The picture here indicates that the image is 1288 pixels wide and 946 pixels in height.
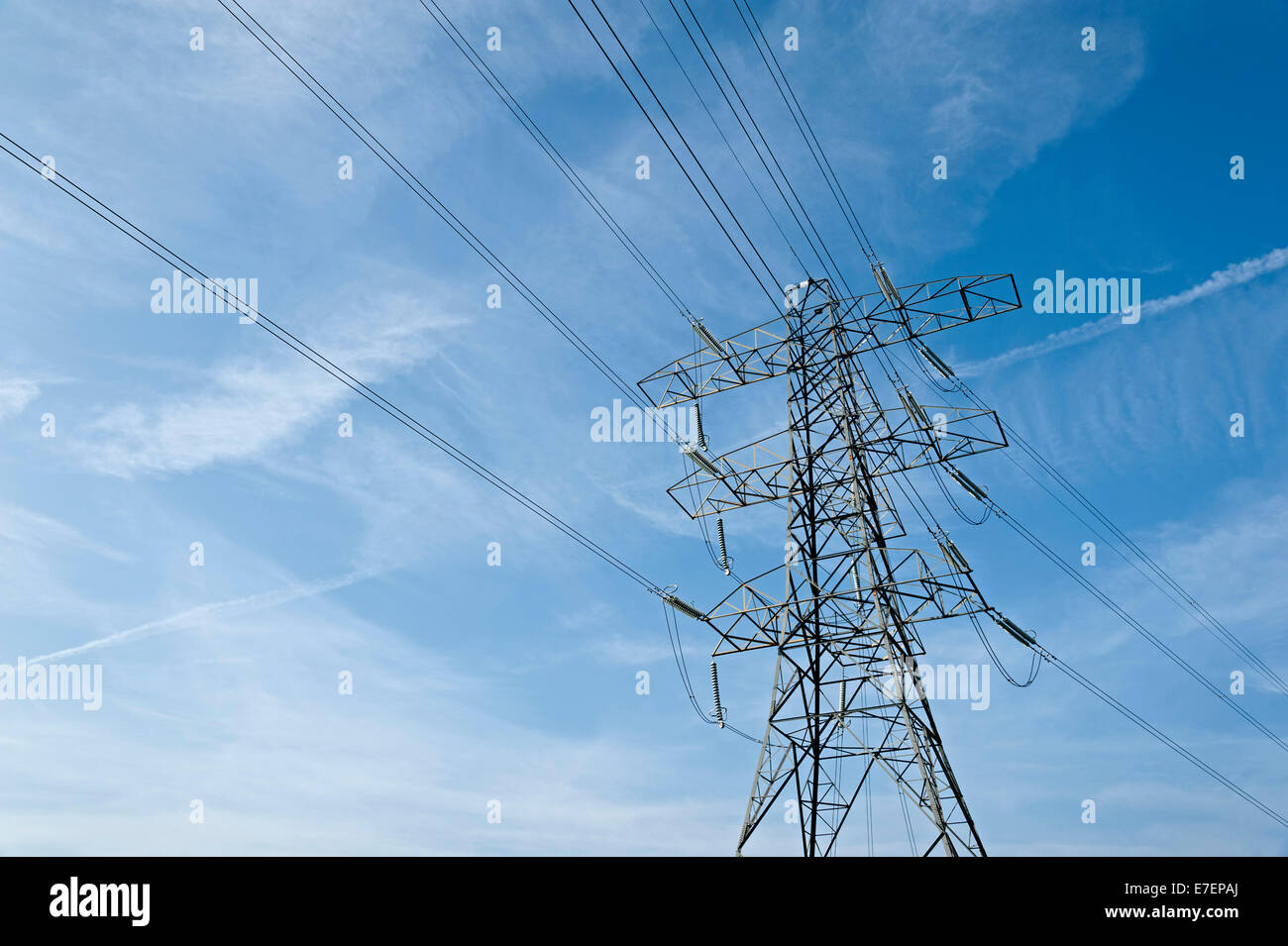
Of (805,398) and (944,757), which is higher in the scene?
(805,398)

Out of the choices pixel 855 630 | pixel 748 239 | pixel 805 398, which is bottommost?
pixel 855 630
